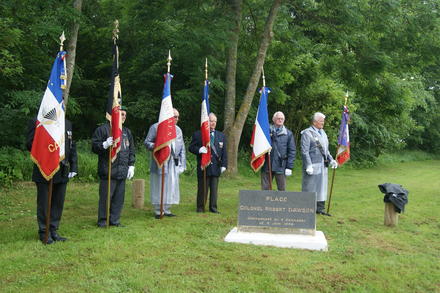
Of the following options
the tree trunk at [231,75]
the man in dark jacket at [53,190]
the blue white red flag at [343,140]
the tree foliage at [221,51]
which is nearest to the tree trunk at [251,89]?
the tree trunk at [231,75]

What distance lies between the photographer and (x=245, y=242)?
268 inches

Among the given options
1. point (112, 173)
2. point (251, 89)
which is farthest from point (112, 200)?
point (251, 89)

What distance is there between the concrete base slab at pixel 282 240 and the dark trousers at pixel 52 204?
2.55 m

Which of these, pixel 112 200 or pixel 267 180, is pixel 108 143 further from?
pixel 267 180

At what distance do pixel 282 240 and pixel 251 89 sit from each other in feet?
29.9

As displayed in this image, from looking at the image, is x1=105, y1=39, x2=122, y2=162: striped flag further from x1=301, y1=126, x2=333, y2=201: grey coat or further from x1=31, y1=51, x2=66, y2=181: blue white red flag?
x1=301, y1=126, x2=333, y2=201: grey coat

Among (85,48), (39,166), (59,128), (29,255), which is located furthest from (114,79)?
(85,48)

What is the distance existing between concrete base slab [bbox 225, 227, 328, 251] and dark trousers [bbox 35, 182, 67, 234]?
100 inches

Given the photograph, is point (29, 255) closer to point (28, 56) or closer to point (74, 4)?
point (74, 4)

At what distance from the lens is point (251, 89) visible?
1523 centimetres

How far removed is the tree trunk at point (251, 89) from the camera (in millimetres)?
14664

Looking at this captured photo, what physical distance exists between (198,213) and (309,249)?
3194 millimetres

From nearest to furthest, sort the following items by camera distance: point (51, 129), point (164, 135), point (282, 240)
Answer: point (51, 129)
point (282, 240)
point (164, 135)

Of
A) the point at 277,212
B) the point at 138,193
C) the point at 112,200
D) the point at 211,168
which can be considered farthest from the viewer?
the point at 138,193
